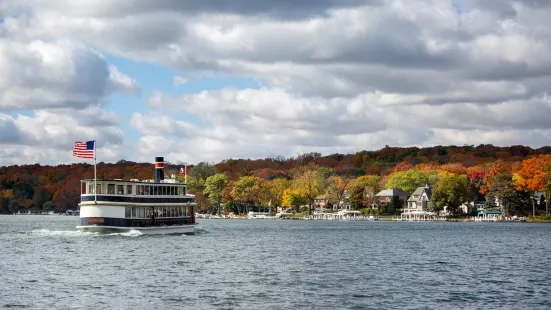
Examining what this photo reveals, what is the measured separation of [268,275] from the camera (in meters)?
57.3

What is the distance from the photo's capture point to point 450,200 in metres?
196

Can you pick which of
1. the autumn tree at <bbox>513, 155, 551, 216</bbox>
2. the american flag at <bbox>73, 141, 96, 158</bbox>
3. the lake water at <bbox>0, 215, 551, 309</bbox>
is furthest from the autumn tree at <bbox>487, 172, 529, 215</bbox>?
the american flag at <bbox>73, 141, 96, 158</bbox>

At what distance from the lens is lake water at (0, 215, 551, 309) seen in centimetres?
4416

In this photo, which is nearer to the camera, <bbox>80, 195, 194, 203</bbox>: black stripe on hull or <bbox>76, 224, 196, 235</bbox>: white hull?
<bbox>80, 195, 194, 203</bbox>: black stripe on hull

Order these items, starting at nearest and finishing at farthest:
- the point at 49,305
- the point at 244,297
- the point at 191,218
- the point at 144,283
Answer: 1. the point at 49,305
2. the point at 244,297
3. the point at 144,283
4. the point at 191,218

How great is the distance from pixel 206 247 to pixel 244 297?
40.2 meters

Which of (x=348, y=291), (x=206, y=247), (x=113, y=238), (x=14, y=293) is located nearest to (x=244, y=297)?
(x=348, y=291)

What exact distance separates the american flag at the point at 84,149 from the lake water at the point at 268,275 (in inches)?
410

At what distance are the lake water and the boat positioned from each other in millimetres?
2881

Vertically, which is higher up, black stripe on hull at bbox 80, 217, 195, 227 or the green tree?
the green tree

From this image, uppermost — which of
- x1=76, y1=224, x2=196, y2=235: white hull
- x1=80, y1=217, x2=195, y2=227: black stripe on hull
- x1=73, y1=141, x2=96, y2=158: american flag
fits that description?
x1=73, y1=141, x2=96, y2=158: american flag

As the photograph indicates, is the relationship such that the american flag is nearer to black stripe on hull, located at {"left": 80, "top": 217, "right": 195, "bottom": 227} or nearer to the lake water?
black stripe on hull, located at {"left": 80, "top": 217, "right": 195, "bottom": 227}

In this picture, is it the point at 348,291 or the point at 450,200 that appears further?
the point at 450,200

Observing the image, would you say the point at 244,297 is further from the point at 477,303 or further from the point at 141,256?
the point at 141,256
